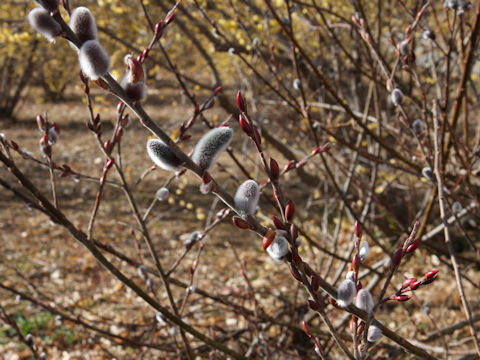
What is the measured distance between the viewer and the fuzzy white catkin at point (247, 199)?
56 cm

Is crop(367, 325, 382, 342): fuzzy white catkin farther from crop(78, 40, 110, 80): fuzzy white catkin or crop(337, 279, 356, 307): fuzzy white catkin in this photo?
crop(78, 40, 110, 80): fuzzy white catkin

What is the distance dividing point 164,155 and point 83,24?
204 mm

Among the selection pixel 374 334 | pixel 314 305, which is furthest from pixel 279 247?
pixel 374 334

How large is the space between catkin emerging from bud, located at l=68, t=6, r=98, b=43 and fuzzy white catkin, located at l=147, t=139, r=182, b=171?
0.17 meters

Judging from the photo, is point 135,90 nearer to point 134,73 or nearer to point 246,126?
point 134,73

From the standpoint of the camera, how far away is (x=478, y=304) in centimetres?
392

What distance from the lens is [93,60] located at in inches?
20.5

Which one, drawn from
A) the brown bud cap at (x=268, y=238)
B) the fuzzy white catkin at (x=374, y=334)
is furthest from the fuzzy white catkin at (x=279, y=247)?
the fuzzy white catkin at (x=374, y=334)

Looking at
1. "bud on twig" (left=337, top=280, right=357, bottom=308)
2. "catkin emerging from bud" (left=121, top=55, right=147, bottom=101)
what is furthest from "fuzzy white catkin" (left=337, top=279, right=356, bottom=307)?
"catkin emerging from bud" (left=121, top=55, right=147, bottom=101)

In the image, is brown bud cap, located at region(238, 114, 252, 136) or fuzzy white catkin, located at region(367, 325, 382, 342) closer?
brown bud cap, located at region(238, 114, 252, 136)

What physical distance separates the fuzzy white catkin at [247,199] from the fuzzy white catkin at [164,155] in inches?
3.6

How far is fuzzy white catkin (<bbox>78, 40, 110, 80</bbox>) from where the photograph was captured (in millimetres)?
521

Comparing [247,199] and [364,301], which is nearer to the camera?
[247,199]

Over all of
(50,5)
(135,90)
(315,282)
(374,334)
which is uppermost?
(50,5)
